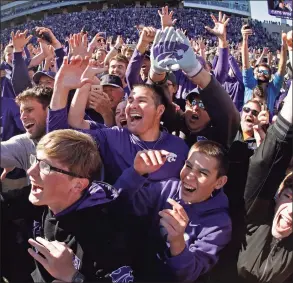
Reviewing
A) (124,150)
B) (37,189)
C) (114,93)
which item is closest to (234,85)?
(114,93)

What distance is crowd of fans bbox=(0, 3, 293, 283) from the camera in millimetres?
1385

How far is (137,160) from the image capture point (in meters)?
1.48

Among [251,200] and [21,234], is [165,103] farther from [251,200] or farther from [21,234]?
[21,234]

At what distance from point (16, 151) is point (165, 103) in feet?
2.99

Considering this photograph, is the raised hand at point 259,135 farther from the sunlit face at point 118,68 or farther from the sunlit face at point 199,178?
the sunlit face at point 118,68

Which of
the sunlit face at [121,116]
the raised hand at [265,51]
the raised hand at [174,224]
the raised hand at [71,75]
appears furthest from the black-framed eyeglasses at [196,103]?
the raised hand at [265,51]

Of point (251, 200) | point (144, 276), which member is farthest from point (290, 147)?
point (144, 276)

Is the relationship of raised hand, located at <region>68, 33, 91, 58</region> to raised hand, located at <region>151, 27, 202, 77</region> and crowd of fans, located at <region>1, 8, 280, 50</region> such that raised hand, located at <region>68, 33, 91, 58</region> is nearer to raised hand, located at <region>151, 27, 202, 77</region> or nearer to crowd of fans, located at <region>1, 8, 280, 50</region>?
crowd of fans, located at <region>1, 8, 280, 50</region>

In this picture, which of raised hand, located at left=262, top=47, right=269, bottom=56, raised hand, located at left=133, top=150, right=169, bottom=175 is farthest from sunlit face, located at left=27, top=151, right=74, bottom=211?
raised hand, located at left=262, top=47, right=269, bottom=56

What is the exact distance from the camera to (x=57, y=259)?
→ 1311 mm

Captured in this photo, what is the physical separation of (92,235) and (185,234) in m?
0.42

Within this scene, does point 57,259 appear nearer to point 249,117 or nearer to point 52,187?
point 52,187

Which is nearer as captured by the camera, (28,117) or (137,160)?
(137,160)

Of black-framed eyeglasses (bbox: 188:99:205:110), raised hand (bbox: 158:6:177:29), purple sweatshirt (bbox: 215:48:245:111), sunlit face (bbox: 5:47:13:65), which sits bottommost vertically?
purple sweatshirt (bbox: 215:48:245:111)
